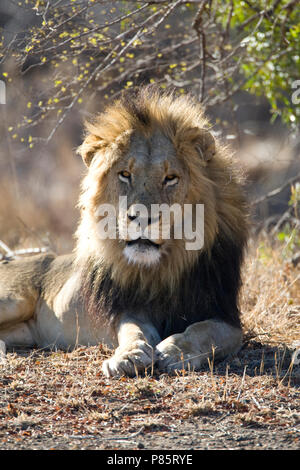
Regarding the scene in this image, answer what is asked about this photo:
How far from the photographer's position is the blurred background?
18.2ft

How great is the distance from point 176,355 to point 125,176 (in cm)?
124

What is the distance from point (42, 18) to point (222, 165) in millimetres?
1796

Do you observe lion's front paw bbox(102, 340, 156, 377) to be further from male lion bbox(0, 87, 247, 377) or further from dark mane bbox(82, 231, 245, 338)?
dark mane bbox(82, 231, 245, 338)

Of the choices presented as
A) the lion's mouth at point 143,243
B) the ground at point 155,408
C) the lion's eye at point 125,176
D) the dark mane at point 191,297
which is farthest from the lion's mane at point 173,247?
the ground at point 155,408

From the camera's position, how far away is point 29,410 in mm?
3707

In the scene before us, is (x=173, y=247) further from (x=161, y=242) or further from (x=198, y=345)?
(x=198, y=345)

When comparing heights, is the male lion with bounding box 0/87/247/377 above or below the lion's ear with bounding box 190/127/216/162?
below

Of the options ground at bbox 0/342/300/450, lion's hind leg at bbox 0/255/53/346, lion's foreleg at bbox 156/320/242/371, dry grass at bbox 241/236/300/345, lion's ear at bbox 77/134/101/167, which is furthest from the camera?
lion's hind leg at bbox 0/255/53/346

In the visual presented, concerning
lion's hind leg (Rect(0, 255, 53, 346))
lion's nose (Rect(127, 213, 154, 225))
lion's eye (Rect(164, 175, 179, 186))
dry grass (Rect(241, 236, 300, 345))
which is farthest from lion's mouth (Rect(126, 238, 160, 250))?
lion's hind leg (Rect(0, 255, 53, 346))

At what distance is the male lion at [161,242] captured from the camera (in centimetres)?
451

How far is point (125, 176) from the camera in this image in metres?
4.62

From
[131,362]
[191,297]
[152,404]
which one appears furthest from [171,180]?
[152,404]

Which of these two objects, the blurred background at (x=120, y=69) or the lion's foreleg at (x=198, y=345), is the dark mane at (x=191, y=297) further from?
the blurred background at (x=120, y=69)

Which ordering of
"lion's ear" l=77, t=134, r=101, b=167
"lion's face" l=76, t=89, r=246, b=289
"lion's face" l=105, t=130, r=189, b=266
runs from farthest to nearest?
"lion's ear" l=77, t=134, r=101, b=167, "lion's face" l=76, t=89, r=246, b=289, "lion's face" l=105, t=130, r=189, b=266
